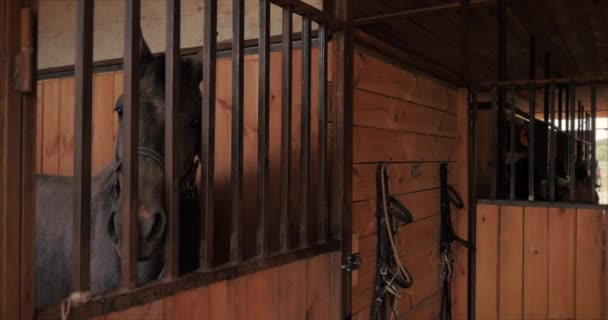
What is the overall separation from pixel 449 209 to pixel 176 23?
1906 millimetres

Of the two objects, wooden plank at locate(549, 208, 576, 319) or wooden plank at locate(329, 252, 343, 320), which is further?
wooden plank at locate(549, 208, 576, 319)

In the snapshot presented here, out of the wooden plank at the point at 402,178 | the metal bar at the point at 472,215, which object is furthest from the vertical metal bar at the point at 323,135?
the metal bar at the point at 472,215

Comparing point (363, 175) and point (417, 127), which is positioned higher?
point (417, 127)

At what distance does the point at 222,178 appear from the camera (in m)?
1.88

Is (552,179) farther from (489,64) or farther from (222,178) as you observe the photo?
(489,64)

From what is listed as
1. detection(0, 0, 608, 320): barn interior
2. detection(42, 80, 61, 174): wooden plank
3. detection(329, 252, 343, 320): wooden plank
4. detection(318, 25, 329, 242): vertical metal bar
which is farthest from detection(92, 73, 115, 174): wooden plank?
detection(329, 252, 343, 320): wooden plank

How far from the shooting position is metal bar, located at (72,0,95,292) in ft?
2.62

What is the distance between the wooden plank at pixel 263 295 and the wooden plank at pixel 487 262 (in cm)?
166

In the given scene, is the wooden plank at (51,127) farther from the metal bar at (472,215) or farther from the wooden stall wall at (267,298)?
the metal bar at (472,215)

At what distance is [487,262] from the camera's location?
2570mm

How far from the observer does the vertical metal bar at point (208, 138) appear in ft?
3.44

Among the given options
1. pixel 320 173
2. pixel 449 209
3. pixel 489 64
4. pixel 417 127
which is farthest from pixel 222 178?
pixel 489 64

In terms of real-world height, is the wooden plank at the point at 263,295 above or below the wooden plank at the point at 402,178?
below

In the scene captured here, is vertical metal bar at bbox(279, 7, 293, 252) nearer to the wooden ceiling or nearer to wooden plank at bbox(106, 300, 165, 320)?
wooden plank at bbox(106, 300, 165, 320)
